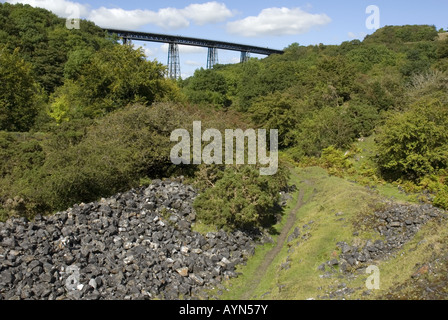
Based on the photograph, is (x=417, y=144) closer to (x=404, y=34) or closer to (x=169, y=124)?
(x=169, y=124)

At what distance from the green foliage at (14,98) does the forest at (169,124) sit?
8 cm

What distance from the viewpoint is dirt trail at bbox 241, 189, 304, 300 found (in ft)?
37.2

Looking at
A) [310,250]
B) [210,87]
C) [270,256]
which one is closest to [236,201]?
[270,256]

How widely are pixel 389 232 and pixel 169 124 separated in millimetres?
11478

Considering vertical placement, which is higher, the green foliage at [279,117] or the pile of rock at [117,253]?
the green foliage at [279,117]

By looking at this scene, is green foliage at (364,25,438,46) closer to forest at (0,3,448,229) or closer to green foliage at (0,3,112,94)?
forest at (0,3,448,229)

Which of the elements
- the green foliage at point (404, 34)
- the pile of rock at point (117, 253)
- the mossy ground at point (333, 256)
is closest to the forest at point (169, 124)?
the pile of rock at point (117, 253)

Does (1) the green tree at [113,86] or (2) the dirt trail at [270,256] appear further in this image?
(1) the green tree at [113,86]

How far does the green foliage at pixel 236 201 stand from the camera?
1366 centimetres

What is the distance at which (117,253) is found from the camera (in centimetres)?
1109

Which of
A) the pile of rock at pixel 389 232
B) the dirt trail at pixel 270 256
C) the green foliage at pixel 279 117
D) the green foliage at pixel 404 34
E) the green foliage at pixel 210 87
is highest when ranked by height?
the green foliage at pixel 404 34

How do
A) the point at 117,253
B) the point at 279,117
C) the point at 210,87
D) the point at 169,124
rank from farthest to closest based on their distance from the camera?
the point at 210,87 → the point at 279,117 → the point at 169,124 → the point at 117,253

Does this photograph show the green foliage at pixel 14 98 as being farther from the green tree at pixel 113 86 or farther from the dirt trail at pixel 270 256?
the dirt trail at pixel 270 256

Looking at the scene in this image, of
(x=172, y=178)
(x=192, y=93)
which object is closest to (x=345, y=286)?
(x=172, y=178)
